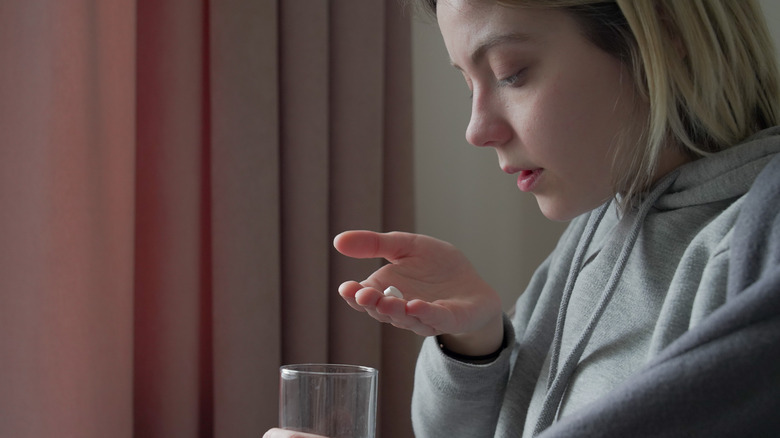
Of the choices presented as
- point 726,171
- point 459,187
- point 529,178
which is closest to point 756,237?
point 726,171

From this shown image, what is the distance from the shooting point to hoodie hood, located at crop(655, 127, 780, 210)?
65 cm

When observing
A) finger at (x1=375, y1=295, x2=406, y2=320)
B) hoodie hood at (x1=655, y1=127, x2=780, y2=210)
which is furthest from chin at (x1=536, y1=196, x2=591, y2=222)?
finger at (x1=375, y1=295, x2=406, y2=320)

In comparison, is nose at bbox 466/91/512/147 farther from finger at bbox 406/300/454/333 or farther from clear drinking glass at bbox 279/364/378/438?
clear drinking glass at bbox 279/364/378/438

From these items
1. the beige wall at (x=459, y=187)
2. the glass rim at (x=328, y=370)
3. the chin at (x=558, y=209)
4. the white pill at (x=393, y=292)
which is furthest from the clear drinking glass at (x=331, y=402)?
the beige wall at (x=459, y=187)

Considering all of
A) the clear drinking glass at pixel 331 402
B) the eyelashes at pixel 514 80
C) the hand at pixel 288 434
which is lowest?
the hand at pixel 288 434

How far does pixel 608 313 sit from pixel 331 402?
31cm

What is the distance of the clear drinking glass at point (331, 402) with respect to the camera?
0.63m

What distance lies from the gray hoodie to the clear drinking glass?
18 centimetres

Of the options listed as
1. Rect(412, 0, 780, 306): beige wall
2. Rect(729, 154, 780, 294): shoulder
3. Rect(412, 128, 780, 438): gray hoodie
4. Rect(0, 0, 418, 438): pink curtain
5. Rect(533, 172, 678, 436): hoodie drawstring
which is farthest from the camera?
Rect(412, 0, 780, 306): beige wall

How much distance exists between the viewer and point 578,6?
706mm

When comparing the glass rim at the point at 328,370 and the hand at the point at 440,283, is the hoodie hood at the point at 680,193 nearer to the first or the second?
the hand at the point at 440,283

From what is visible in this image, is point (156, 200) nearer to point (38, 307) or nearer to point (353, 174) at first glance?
point (38, 307)

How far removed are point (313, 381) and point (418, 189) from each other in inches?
46.1

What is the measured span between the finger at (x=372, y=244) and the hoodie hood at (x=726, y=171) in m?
0.31
